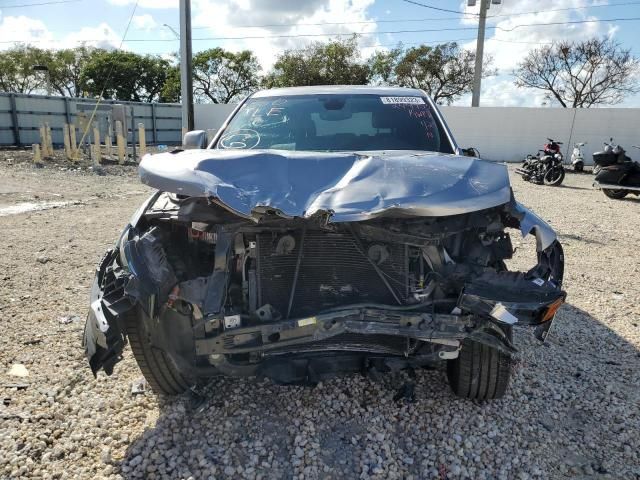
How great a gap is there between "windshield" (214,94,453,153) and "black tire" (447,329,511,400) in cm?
148

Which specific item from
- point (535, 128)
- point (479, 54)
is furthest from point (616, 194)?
point (479, 54)

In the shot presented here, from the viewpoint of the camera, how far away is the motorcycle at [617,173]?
10.8 meters

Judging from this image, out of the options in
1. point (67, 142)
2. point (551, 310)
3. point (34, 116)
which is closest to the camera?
point (551, 310)

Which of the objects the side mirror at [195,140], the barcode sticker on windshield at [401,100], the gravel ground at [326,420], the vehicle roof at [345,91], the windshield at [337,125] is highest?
the vehicle roof at [345,91]

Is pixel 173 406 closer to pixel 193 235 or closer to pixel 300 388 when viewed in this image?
pixel 300 388

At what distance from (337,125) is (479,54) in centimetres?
2143

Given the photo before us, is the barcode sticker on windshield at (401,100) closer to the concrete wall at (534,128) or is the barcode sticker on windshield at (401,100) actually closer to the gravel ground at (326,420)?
the gravel ground at (326,420)

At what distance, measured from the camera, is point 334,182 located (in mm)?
2484

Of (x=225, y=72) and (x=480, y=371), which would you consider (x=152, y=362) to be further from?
(x=225, y=72)

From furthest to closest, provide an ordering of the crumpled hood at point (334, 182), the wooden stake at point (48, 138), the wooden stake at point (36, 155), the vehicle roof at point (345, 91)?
the wooden stake at point (48, 138) < the wooden stake at point (36, 155) < the vehicle roof at point (345, 91) < the crumpled hood at point (334, 182)

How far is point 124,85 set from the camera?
4038 centimetres

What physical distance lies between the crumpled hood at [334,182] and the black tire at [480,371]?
2.76 ft

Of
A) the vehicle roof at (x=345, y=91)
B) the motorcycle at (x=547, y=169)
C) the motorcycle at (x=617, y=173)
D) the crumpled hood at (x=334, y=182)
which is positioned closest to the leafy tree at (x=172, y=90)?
the motorcycle at (x=547, y=169)

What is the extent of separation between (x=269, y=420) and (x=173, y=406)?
0.56m
